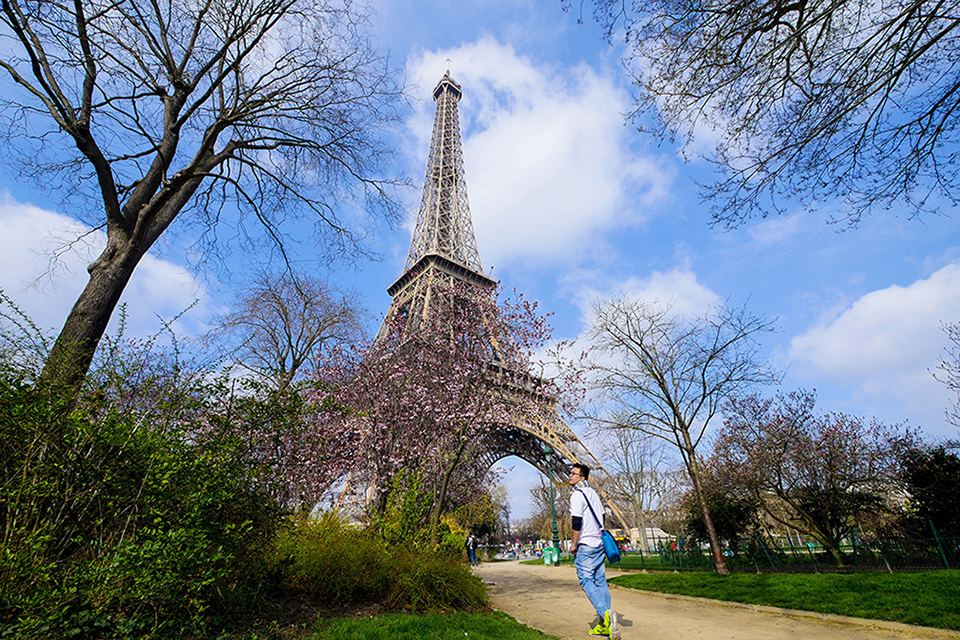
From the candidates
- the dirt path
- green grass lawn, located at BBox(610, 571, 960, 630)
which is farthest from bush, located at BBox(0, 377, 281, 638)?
green grass lawn, located at BBox(610, 571, 960, 630)

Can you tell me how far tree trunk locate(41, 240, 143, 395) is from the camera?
4727 mm

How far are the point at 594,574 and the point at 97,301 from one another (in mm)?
6418

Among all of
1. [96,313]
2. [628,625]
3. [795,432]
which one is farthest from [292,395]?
[795,432]

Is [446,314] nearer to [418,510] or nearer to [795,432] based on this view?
[418,510]

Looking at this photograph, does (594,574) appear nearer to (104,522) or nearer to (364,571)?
(364,571)

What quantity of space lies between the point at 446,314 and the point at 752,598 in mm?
7560

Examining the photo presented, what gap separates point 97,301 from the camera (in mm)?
5191

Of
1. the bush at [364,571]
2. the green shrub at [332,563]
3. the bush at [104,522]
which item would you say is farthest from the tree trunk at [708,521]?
the bush at [104,522]

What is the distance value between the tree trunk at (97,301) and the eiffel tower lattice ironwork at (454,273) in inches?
234

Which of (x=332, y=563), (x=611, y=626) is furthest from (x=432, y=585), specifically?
(x=611, y=626)

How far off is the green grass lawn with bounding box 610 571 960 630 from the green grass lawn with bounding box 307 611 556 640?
451 centimetres

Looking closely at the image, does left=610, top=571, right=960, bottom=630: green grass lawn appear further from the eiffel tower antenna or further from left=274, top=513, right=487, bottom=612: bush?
the eiffel tower antenna

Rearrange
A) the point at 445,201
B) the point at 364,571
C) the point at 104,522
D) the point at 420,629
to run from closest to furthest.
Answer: the point at 104,522 < the point at 420,629 < the point at 364,571 < the point at 445,201

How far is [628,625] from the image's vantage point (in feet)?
19.9
